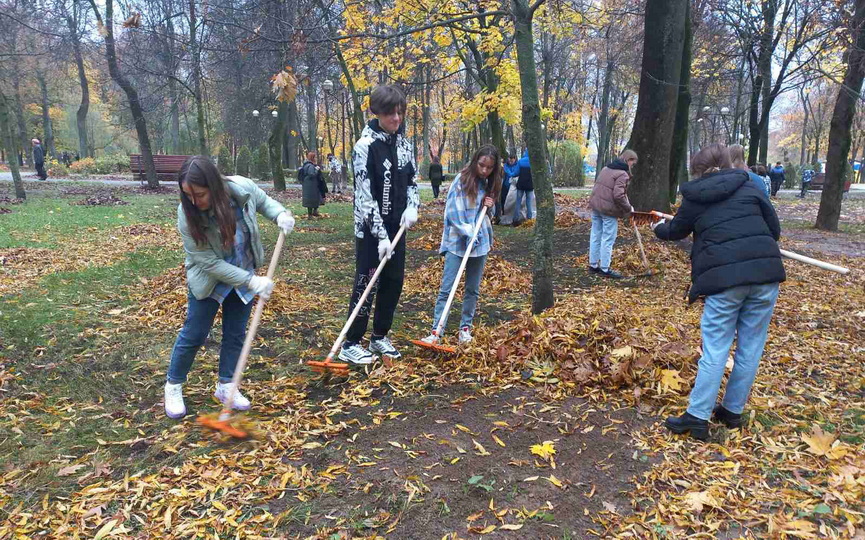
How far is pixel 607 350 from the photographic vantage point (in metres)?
4.18

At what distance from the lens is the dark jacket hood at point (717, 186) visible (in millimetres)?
3117

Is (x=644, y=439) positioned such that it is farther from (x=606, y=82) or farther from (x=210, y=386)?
(x=606, y=82)

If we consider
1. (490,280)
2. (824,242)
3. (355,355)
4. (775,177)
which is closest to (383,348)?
(355,355)

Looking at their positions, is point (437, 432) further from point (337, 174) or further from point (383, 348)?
point (337, 174)

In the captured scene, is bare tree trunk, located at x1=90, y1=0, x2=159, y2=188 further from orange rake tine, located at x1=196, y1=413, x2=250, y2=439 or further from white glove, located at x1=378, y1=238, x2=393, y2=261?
orange rake tine, located at x1=196, y1=413, x2=250, y2=439

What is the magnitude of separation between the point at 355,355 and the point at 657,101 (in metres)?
7.50

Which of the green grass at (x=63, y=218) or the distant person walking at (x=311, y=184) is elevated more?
the distant person walking at (x=311, y=184)

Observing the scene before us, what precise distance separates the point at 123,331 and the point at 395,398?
310 cm

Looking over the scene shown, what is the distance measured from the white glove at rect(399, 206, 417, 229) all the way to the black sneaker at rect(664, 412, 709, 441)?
2.21 meters

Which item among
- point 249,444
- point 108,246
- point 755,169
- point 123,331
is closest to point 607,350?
point 249,444

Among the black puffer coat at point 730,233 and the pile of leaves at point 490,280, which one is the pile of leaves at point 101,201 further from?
the black puffer coat at point 730,233

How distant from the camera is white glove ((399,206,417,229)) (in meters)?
4.05

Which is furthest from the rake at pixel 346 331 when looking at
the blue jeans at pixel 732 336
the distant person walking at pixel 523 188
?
the distant person walking at pixel 523 188

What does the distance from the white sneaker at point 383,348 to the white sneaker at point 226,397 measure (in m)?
1.13
